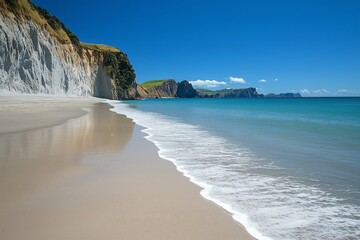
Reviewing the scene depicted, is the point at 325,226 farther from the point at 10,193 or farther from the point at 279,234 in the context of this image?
the point at 10,193

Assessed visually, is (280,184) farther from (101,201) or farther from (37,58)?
(37,58)

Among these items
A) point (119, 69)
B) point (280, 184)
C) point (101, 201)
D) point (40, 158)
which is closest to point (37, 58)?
point (40, 158)

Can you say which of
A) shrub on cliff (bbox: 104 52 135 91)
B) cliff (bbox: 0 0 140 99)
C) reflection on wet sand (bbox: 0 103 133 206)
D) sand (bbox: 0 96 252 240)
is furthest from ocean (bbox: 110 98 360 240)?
shrub on cliff (bbox: 104 52 135 91)

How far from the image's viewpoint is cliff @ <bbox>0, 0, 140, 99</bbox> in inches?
1241

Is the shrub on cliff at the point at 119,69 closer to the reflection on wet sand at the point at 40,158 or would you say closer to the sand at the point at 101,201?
the reflection on wet sand at the point at 40,158

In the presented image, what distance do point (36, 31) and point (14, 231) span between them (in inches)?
1679

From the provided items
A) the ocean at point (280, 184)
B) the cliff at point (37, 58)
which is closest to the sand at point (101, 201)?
the ocean at point (280, 184)

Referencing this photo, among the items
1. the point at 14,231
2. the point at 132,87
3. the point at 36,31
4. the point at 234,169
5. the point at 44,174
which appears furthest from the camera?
the point at 132,87

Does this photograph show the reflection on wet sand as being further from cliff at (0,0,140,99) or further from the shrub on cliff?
the shrub on cliff

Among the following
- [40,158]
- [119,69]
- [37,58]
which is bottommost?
[40,158]

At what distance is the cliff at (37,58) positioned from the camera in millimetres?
31522

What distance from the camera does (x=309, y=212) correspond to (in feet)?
11.5

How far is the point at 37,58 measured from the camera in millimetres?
38219

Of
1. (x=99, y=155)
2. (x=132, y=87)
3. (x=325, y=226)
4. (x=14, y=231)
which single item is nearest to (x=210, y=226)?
(x=325, y=226)
